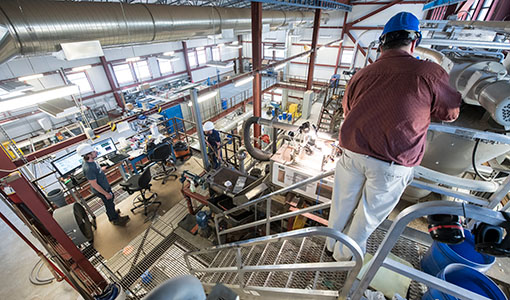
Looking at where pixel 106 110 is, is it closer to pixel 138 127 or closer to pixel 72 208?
pixel 138 127

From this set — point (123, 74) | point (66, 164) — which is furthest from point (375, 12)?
point (123, 74)

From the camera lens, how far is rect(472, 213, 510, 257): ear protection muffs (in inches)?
36.1

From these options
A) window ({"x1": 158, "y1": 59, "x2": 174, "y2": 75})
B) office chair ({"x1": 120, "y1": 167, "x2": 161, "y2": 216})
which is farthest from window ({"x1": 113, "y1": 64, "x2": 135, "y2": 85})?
office chair ({"x1": 120, "y1": 167, "x2": 161, "y2": 216})

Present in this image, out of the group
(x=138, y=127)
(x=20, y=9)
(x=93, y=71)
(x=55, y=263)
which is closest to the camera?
(x=20, y=9)

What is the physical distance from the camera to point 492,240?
3.07 feet

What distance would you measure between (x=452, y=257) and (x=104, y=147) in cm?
839

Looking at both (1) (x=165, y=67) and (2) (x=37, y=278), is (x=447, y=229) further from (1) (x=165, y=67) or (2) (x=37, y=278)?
(1) (x=165, y=67)

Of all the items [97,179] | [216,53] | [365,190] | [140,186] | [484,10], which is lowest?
[140,186]

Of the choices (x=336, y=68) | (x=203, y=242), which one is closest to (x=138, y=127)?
(x=203, y=242)

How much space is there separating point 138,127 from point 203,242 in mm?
8398

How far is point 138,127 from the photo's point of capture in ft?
35.0

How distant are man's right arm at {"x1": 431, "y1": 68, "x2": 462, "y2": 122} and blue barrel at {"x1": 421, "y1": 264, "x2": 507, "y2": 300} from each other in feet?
4.61

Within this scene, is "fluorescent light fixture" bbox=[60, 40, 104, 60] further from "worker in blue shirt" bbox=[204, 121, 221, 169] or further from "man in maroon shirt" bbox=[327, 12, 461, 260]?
"man in maroon shirt" bbox=[327, 12, 461, 260]

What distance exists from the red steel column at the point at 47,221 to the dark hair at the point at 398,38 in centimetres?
484
